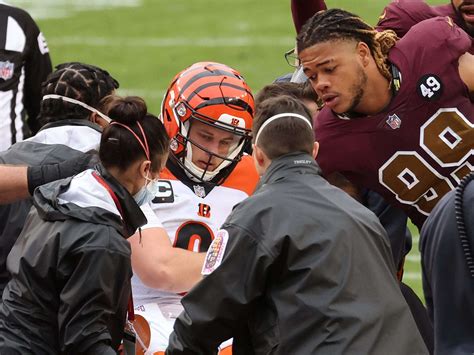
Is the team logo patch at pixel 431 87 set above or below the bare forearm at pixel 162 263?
above

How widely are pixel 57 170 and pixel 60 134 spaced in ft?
1.17

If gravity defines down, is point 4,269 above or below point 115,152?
below

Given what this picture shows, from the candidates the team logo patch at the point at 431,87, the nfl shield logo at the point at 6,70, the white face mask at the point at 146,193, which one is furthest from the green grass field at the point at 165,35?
the white face mask at the point at 146,193

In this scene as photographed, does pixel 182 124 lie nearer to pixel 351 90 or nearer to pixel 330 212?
pixel 351 90

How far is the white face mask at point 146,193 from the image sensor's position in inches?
207

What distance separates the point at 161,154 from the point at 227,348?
0.89 m

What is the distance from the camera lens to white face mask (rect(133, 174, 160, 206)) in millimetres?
5254

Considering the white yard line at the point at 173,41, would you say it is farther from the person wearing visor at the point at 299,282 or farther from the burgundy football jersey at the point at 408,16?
the person wearing visor at the point at 299,282

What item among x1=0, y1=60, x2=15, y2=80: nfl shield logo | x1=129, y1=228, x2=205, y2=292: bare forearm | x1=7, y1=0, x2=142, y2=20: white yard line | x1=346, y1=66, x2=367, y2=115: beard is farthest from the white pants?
x1=7, y1=0, x2=142, y2=20: white yard line

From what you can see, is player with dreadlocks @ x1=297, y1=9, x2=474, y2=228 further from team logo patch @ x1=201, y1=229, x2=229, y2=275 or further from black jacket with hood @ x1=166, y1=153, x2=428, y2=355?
team logo patch @ x1=201, y1=229, x2=229, y2=275

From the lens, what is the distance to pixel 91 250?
482cm

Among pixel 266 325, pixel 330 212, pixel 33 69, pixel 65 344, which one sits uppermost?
pixel 330 212

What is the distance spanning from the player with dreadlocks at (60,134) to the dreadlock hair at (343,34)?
104 cm

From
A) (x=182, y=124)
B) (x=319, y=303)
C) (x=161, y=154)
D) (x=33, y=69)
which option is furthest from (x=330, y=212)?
(x=33, y=69)
